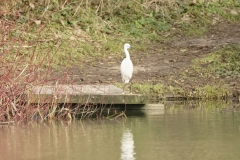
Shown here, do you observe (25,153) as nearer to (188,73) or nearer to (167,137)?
(167,137)

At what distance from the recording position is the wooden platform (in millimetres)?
11297

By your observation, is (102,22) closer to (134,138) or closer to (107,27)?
(107,27)

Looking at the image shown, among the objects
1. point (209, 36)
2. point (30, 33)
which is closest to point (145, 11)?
point (209, 36)

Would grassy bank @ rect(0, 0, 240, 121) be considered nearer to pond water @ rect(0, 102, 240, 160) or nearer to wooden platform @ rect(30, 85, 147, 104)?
wooden platform @ rect(30, 85, 147, 104)

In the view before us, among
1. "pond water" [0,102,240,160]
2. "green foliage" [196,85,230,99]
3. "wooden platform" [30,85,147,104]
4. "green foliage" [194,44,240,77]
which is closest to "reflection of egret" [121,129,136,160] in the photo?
"pond water" [0,102,240,160]

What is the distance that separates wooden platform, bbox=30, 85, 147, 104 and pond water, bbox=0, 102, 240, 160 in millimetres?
333

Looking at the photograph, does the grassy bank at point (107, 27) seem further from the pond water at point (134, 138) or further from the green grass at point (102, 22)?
the pond water at point (134, 138)

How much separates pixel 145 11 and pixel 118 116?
8.80 metres

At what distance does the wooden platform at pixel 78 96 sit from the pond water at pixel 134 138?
33 cm

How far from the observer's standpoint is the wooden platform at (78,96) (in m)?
11.3

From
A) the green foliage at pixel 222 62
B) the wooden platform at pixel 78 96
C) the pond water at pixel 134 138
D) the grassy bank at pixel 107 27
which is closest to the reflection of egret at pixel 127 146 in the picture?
the pond water at pixel 134 138

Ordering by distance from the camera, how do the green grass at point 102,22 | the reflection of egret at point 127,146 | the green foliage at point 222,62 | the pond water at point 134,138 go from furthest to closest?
the green grass at point 102,22 → the green foliage at point 222,62 → the pond water at point 134,138 → the reflection of egret at point 127,146

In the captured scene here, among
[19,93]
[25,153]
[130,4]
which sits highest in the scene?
[130,4]

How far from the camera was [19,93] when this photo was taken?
10656 mm
